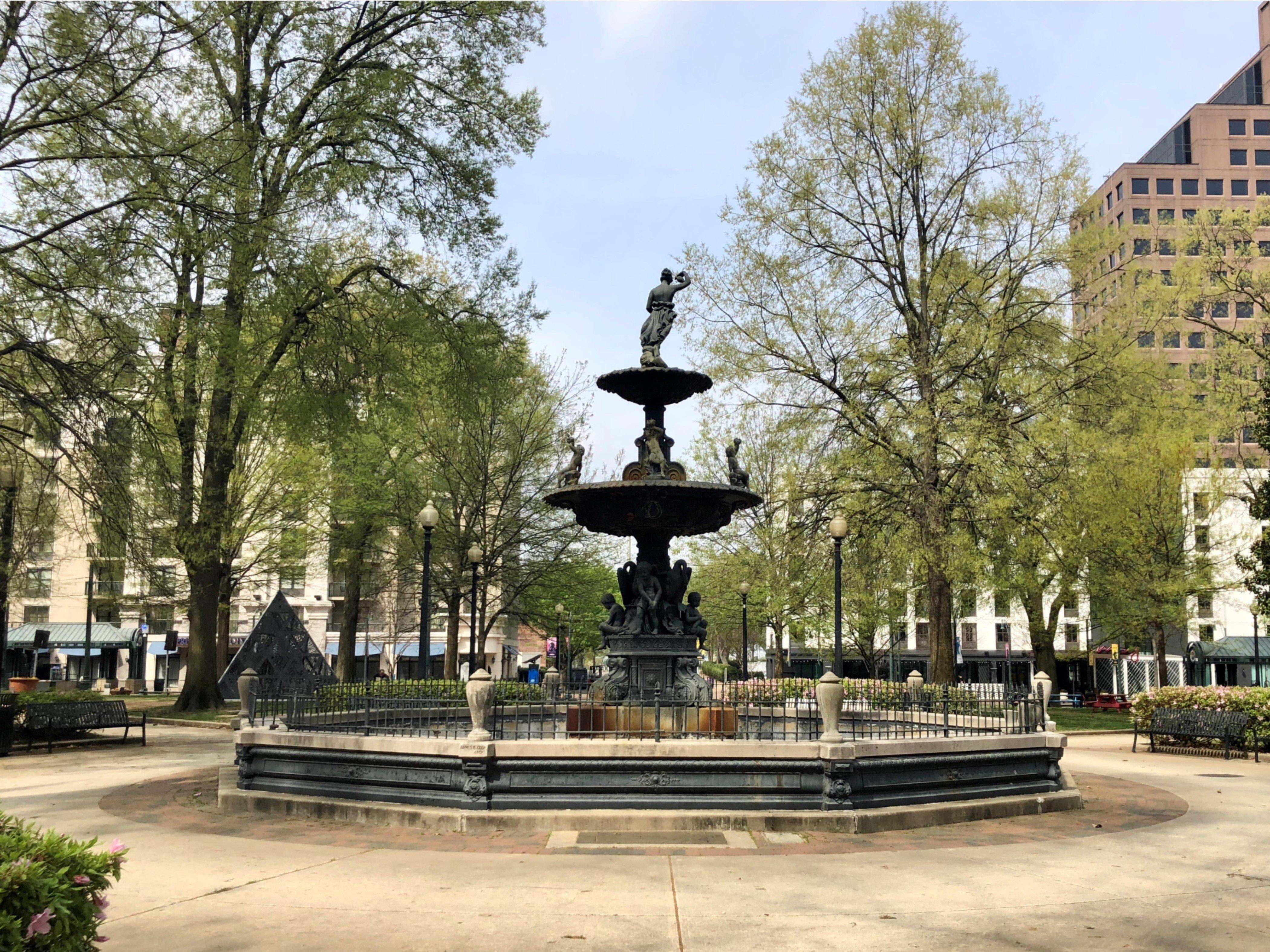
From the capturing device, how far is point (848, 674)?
2697 inches

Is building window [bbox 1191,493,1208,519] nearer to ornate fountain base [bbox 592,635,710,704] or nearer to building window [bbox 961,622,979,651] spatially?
ornate fountain base [bbox 592,635,710,704]

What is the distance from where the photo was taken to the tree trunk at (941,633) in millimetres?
27516

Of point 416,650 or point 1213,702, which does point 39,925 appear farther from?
point 416,650

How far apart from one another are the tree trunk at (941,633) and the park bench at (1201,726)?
5.09 m

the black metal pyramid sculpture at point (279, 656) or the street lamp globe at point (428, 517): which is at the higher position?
the street lamp globe at point (428, 517)

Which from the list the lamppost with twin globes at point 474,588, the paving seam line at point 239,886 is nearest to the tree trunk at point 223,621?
the lamppost with twin globes at point 474,588

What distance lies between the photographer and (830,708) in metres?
11.8

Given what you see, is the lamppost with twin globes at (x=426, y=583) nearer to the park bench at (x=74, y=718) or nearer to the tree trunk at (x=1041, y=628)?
the park bench at (x=74, y=718)

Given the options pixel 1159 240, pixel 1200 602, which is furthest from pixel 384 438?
pixel 1200 602

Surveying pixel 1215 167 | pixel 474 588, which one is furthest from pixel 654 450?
pixel 1215 167

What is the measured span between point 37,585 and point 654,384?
37.0 metres

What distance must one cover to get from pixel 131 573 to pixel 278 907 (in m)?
12.3

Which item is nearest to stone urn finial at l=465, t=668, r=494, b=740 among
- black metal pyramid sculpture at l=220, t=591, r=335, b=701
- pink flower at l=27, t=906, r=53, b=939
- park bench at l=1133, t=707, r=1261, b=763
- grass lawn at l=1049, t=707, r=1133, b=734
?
black metal pyramid sculpture at l=220, t=591, r=335, b=701

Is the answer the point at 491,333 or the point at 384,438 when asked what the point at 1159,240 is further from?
the point at 384,438
